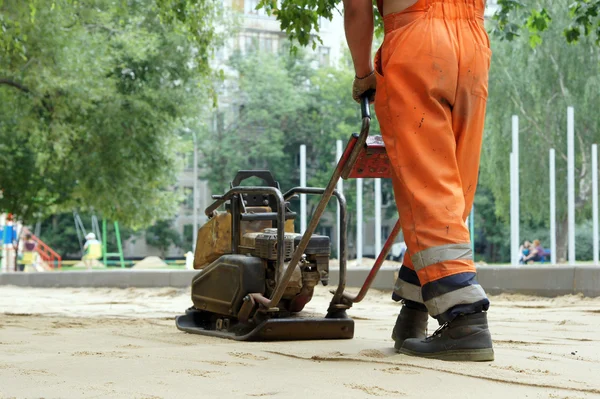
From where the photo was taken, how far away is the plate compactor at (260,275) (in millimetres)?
5387

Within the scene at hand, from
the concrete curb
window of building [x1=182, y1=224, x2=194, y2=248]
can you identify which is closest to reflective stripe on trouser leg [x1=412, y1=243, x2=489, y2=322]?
the concrete curb

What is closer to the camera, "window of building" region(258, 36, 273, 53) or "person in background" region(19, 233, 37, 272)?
"person in background" region(19, 233, 37, 272)

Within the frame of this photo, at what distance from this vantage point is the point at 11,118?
23438 mm

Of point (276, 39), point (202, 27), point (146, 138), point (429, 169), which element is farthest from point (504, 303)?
point (276, 39)

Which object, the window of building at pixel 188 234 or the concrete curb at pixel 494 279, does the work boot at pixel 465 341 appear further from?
the window of building at pixel 188 234

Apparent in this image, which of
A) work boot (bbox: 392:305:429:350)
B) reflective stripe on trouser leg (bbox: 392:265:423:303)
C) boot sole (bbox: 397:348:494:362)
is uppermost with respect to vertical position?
reflective stripe on trouser leg (bbox: 392:265:423:303)

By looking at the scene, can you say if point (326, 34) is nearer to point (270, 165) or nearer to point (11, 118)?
point (270, 165)

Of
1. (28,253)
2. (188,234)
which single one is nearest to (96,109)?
(28,253)

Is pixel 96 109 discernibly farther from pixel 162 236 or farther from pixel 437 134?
pixel 162 236

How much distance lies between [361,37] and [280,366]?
57.8 inches

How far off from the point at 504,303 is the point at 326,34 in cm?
6098

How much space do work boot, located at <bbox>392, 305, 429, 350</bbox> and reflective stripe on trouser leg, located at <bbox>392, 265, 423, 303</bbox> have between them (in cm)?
8

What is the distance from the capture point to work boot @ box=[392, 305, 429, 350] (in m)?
4.52

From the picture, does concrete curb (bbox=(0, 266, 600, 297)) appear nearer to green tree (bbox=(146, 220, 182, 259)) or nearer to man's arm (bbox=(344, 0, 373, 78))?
man's arm (bbox=(344, 0, 373, 78))
